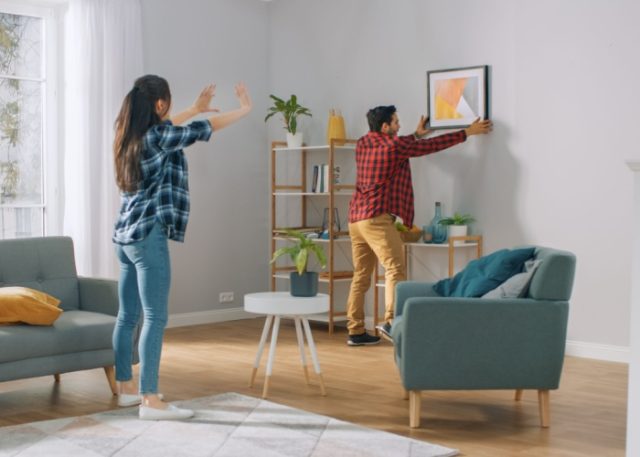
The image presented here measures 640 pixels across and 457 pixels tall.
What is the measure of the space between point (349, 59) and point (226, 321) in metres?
2.39

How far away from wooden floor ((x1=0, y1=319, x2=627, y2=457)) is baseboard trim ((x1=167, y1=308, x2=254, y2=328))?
42.9 inches

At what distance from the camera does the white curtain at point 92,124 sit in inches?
258

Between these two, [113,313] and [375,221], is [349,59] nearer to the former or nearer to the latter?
[375,221]

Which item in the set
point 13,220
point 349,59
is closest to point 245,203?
point 349,59

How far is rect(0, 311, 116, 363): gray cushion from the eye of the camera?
426 centimetres

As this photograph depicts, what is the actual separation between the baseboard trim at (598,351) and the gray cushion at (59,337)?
9.81 feet

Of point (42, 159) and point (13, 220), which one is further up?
point (42, 159)

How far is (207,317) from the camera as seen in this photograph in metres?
7.50

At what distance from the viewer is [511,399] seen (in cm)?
462

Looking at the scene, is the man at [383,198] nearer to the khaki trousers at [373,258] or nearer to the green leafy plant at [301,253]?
the khaki trousers at [373,258]

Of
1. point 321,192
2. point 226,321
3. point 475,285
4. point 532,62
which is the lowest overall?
point 226,321

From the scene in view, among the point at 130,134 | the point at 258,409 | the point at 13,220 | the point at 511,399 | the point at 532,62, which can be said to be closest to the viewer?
the point at 130,134

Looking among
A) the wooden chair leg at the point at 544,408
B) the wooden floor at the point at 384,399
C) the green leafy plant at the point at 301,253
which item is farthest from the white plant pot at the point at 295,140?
the wooden chair leg at the point at 544,408

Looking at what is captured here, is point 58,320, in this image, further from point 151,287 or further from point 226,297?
point 226,297
